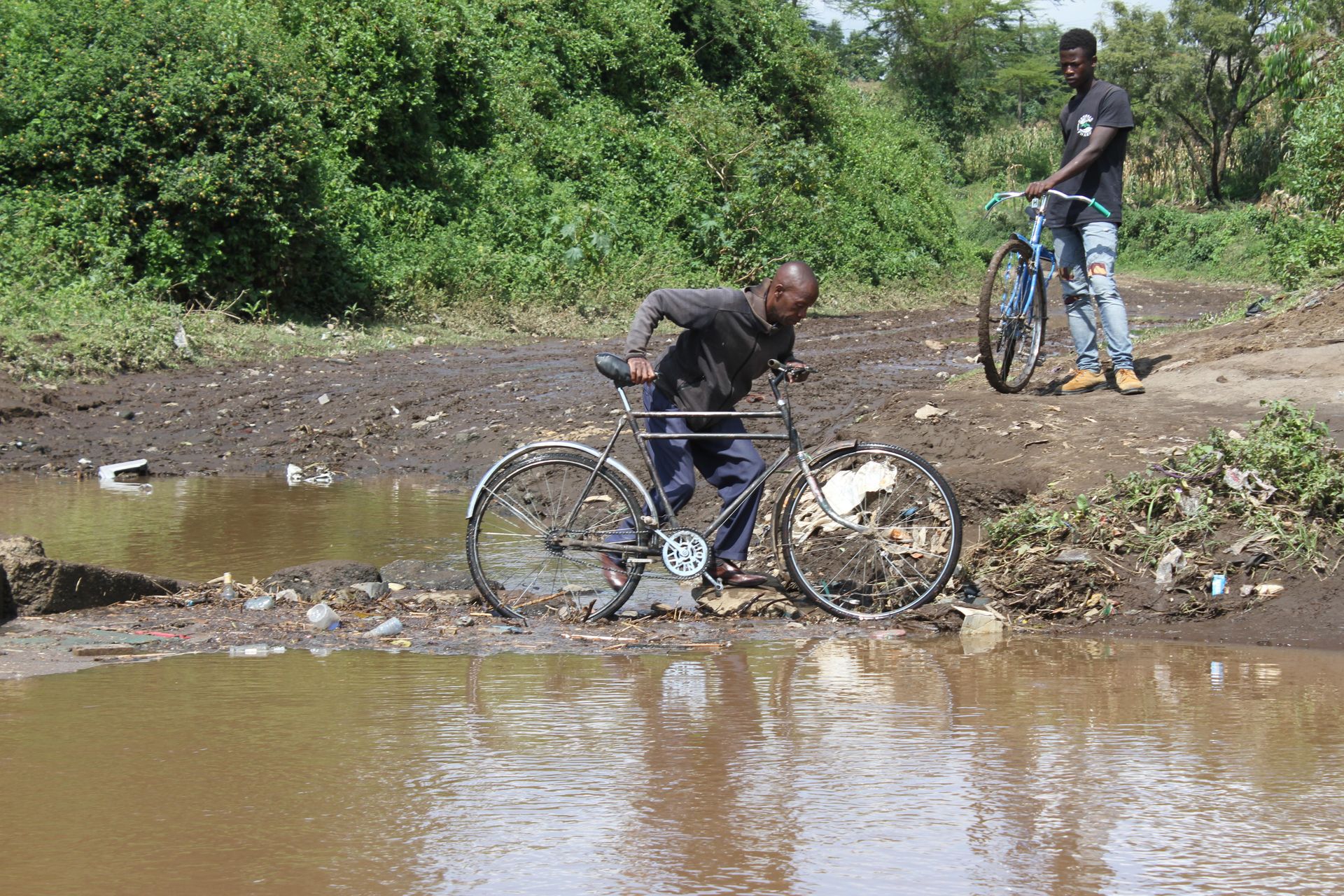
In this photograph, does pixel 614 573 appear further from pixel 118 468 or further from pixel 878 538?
pixel 118 468

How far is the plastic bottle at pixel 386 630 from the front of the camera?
210 inches

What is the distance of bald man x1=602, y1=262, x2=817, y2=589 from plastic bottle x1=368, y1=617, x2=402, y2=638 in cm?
101

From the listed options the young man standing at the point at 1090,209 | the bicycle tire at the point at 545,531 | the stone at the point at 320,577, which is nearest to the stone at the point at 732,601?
the bicycle tire at the point at 545,531

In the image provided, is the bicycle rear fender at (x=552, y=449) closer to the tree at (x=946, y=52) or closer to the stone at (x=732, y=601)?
the stone at (x=732, y=601)

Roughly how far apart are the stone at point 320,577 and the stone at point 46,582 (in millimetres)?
735

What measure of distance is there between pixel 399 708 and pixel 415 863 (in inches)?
51.4

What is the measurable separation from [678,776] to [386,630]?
2.15 m

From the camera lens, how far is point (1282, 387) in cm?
734

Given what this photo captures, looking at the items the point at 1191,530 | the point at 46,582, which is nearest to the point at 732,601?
the point at 1191,530

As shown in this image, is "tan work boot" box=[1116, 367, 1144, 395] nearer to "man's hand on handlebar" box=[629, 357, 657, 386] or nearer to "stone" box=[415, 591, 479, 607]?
"man's hand on handlebar" box=[629, 357, 657, 386]

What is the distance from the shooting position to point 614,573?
597cm

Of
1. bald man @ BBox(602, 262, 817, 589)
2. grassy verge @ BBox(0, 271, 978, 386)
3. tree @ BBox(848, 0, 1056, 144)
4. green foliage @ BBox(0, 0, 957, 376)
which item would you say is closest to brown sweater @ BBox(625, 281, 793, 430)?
bald man @ BBox(602, 262, 817, 589)

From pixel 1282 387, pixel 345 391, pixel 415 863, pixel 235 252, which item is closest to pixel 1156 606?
pixel 1282 387

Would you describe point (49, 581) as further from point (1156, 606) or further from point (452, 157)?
point (452, 157)
